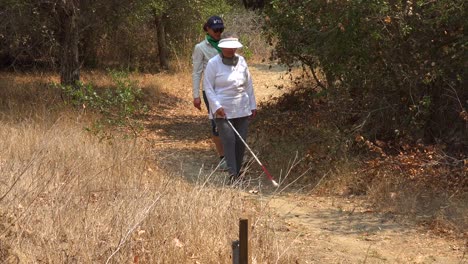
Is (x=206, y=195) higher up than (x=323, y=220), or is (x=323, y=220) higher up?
(x=206, y=195)

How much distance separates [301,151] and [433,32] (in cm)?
207

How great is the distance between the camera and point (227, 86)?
8281 millimetres

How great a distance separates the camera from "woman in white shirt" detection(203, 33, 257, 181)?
8211mm

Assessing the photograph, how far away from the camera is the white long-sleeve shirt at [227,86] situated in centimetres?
823

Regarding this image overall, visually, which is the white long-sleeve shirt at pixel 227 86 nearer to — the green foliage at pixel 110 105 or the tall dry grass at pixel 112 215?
the tall dry grass at pixel 112 215

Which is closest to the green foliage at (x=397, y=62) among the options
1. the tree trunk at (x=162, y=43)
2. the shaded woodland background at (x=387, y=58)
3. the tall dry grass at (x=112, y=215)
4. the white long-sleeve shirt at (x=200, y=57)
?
the shaded woodland background at (x=387, y=58)

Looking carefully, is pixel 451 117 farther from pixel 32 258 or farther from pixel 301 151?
pixel 32 258

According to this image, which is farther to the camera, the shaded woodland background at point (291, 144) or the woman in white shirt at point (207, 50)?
the woman in white shirt at point (207, 50)

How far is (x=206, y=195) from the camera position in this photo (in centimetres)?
607

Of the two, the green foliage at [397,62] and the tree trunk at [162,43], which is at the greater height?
the green foliage at [397,62]

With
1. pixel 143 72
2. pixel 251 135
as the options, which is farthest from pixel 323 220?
pixel 143 72

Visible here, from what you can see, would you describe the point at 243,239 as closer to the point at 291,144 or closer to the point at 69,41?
the point at 291,144

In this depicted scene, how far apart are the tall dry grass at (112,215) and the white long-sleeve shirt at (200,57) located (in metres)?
1.79

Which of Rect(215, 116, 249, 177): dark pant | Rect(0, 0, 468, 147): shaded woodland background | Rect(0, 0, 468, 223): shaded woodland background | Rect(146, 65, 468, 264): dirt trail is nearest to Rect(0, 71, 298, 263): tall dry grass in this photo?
Rect(146, 65, 468, 264): dirt trail
